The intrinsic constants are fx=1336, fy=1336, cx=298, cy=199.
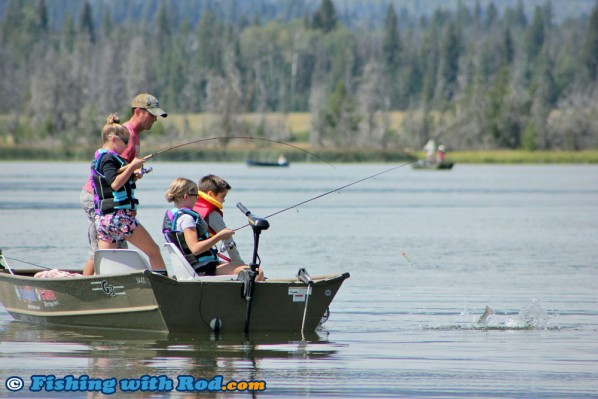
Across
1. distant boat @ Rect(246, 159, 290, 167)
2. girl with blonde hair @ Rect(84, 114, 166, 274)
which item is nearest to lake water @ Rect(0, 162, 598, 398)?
girl with blonde hair @ Rect(84, 114, 166, 274)

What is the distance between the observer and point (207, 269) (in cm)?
1176

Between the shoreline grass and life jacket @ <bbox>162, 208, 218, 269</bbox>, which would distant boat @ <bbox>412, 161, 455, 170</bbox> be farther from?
life jacket @ <bbox>162, 208, 218, 269</bbox>

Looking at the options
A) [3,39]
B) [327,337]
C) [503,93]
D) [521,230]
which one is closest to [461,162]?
[503,93]

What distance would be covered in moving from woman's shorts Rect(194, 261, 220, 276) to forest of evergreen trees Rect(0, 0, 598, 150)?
91.3 meters

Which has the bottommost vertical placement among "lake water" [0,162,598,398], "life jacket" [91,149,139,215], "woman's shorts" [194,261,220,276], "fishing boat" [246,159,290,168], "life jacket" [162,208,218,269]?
"fishing boat" [246,159,290,168]

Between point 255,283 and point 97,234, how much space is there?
1552mm

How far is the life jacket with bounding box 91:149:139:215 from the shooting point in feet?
37.4

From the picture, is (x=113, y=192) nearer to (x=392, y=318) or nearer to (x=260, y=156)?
(x=392, y=318)

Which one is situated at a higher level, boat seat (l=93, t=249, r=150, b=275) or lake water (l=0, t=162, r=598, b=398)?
boat seat (l=93, t=249, r=150, b=275)

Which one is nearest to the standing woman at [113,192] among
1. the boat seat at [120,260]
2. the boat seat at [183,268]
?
the boat seat at [120,260]

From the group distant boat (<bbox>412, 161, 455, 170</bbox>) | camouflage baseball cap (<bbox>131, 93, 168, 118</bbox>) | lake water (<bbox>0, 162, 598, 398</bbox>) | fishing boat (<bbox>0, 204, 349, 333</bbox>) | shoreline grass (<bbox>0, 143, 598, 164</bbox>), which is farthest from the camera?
shoreline grass (<bbox>0, 143, 598, 164</bbox>)

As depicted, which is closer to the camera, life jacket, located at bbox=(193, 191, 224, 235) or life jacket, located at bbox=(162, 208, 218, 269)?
life jacket, located at bbox=(162, 208, 218, 269)

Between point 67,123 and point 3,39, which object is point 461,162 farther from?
point 3,39

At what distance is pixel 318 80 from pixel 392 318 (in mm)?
140648
